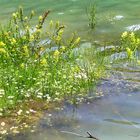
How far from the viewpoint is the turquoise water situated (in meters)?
13.5

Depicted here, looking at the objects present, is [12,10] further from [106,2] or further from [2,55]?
[2,55]

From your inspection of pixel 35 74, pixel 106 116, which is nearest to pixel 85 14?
pixel 35 74

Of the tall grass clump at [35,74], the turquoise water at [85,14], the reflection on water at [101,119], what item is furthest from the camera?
the turquoise water at [85,14]

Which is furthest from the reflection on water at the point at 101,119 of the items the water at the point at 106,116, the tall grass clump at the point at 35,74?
the tall grass clump at the point at 35,74

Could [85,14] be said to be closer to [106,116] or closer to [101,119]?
[106,116]

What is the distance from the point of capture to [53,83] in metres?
8.11

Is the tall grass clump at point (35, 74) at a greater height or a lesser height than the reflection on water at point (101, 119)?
greater

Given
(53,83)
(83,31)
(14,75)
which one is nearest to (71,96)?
(53,83)

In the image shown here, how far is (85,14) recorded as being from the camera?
1641 cm

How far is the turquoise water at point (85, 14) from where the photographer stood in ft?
44.4

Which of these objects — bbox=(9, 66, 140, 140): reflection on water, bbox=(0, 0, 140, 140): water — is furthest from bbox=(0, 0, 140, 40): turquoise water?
bbox=(9, 66, 140, 140): reflection on water

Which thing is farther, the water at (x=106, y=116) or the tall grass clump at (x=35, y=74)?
the tall grass clump at (x=35, y=74)

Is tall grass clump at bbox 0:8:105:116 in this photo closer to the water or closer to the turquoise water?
the water

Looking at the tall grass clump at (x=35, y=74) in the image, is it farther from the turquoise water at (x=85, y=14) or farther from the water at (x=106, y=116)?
the turquoise water at (x=85, y=14)
